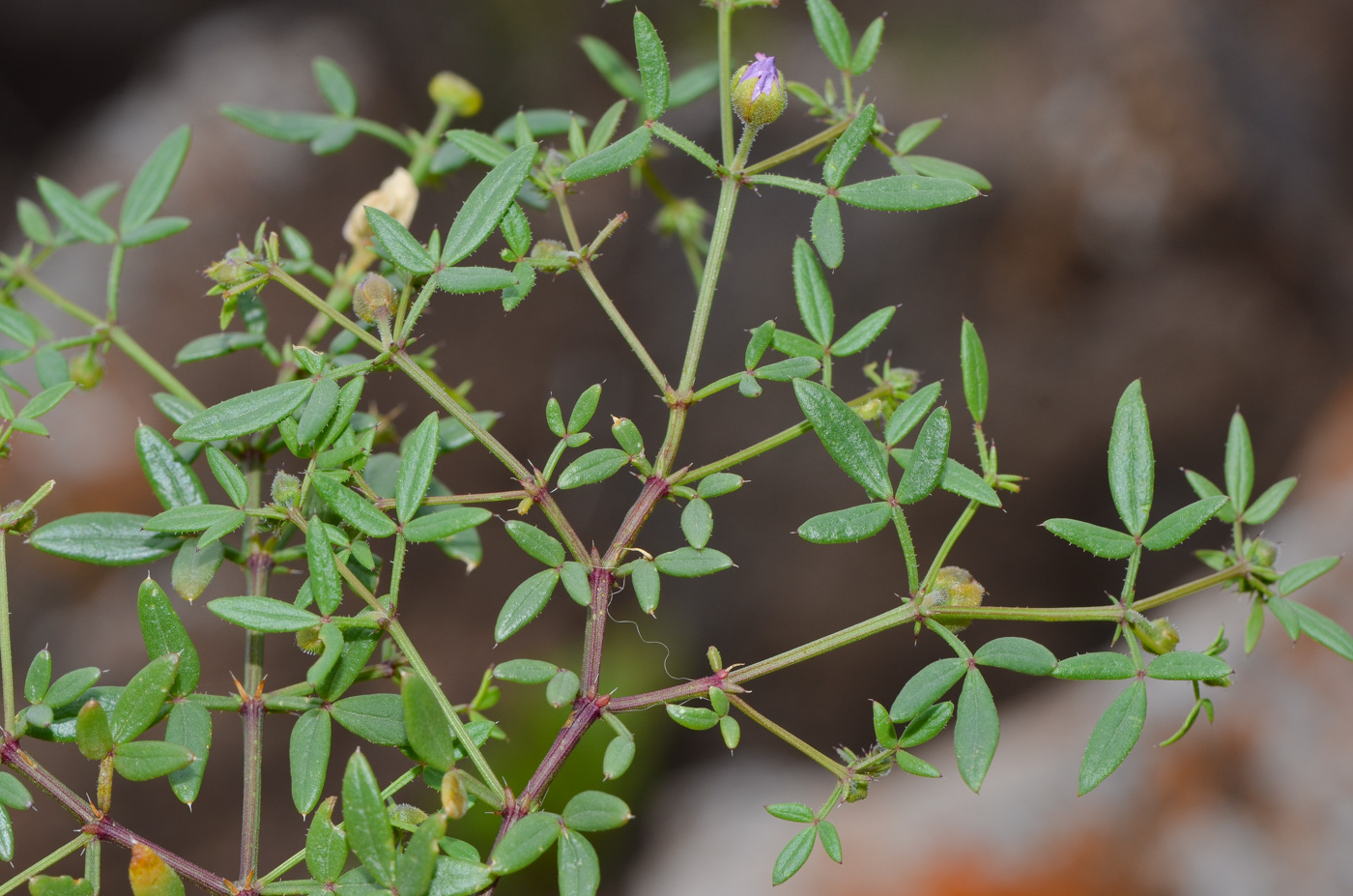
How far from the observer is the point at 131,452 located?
→ 3186 mm

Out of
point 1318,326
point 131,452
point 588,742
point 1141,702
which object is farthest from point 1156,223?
point 131,452

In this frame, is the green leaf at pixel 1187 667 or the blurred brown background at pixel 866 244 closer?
the green leaf at pixel 1187 667

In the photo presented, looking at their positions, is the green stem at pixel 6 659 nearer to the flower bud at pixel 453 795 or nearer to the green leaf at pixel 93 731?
the green leaf at pixel 93 731

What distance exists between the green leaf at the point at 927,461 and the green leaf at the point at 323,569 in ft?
1.23

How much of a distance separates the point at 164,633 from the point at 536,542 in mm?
259

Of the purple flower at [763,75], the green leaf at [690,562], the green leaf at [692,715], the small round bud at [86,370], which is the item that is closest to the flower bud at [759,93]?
the purple flower at [763,75]

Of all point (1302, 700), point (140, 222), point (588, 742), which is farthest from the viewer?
point (588, 742)

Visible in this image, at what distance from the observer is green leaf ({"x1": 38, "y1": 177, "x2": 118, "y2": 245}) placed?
0.91 metres

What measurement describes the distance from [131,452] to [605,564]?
10.4 feet

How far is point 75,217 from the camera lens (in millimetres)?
919

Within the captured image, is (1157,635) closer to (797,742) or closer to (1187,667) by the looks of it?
(1187,667)

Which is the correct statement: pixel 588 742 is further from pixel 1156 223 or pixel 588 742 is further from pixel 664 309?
pixel 1156 223

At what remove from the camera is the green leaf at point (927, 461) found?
0.61 m

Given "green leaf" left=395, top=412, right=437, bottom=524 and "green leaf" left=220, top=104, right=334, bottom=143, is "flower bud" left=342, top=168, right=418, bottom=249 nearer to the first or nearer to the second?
"green leaf" left=220, top=104, right=334, bottom=143
